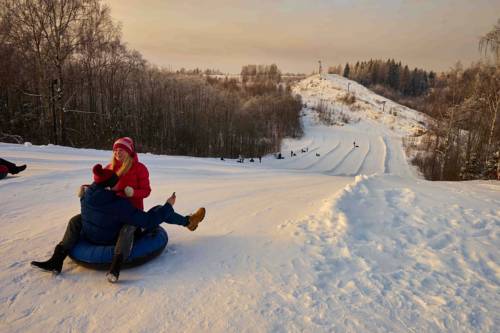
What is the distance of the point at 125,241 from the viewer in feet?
10.8

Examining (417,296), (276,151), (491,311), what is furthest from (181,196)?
(276,151)

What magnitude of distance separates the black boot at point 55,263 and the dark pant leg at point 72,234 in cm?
5

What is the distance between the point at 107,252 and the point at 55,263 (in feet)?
1.83

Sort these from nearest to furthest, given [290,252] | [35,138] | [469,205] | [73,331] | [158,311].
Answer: [73,331] → [158,311] → [290,252] → [469,205] → [35,138]

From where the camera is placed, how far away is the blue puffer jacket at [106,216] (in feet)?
10.5

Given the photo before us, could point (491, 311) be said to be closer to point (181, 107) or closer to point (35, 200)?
point (35, 200)

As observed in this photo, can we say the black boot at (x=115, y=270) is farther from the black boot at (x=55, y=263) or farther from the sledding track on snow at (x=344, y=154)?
the sledding track on snow at (x=344, y=154)

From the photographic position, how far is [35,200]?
5.66m

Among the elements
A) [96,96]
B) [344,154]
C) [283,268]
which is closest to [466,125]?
[344,154]

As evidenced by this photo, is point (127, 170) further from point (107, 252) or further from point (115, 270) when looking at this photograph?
point (115, 270)

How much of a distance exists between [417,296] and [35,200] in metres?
Answer: 6.33

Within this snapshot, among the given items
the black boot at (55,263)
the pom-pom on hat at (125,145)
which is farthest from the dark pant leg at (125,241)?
the pom-pom on hat at (125,145)

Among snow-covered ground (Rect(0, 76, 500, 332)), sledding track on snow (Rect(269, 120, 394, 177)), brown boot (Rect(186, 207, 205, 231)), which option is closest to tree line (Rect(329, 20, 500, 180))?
sledding track on snow (Rect(269, 120, 394, 177))

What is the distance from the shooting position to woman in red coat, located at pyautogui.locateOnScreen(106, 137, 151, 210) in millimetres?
3488
